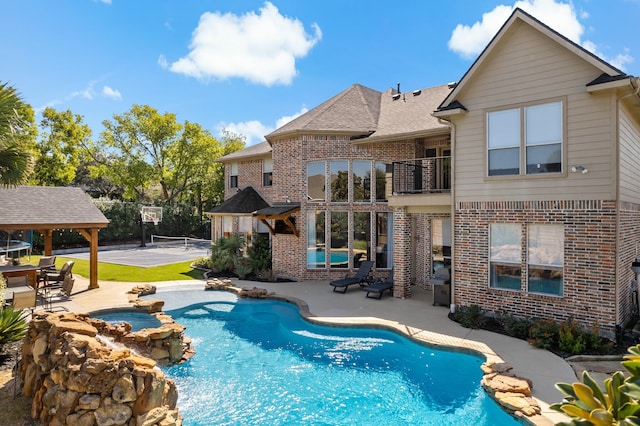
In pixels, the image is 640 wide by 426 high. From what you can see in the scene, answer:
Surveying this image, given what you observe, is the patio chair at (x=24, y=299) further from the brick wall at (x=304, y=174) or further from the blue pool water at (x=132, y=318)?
the brick wall at (x=304, y=174)

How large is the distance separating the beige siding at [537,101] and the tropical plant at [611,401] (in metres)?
7.95

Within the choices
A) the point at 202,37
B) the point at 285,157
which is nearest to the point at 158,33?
the point at 202,37

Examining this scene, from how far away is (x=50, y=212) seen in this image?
1447 centimetres

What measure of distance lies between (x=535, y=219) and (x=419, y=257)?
6130 mm

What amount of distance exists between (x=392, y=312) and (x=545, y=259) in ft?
15.6

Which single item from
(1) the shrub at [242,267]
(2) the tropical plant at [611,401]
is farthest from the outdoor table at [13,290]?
(2) the tropical plant at [611,401]

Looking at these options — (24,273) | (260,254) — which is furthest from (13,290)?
(260,254)

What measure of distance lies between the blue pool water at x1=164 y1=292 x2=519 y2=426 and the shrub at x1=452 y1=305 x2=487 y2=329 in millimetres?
1823

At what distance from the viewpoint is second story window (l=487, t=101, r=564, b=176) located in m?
9.98

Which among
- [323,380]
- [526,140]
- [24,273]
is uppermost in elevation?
[526,140]

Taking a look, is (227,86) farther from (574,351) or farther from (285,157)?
(574,351)

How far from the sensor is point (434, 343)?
9445 millimetres

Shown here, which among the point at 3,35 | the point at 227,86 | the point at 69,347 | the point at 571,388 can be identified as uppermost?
the point at 227,86

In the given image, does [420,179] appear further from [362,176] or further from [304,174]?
[304,174]
